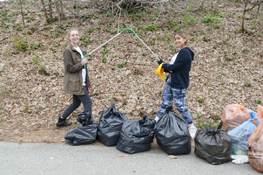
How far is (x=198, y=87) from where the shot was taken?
570cm

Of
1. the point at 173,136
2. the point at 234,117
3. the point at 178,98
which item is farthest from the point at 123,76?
the point at 234,117

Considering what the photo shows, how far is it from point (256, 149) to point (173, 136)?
1136mm

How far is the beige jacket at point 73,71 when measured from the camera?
358cm

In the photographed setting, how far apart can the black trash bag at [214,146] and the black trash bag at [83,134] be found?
1.77m

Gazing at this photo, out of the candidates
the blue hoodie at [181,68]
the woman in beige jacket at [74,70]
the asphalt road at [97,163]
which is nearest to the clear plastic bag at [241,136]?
the asphalt road at [97,163]

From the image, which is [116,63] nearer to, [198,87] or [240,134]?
[198,87]

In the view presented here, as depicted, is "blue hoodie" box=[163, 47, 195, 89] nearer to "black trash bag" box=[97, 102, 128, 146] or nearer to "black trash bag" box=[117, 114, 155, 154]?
"black trash bag" box=[117, 114, 155, 154]

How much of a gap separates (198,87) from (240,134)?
2620mm

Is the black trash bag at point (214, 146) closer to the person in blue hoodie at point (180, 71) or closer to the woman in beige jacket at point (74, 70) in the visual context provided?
the person in blue hoodie at point (180, 71)

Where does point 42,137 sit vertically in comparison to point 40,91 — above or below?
below

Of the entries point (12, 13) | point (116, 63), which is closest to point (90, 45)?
point (116, 63)

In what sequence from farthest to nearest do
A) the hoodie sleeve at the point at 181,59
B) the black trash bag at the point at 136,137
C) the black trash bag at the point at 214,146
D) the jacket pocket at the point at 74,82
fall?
the jacket pocket at the point at 74,82
the hoodie sleeve at the point at 181,59
the black trash bag at the point at 136,137
the black trash bag at the point at 214,146

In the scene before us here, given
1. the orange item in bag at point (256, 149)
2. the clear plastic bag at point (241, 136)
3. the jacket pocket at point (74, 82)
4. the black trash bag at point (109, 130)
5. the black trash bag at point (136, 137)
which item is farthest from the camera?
the jacket pocket at point (74, 82)

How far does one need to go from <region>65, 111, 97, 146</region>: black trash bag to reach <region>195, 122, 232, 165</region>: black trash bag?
1.77m
